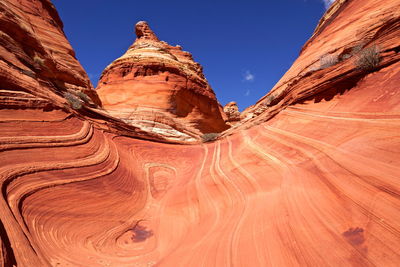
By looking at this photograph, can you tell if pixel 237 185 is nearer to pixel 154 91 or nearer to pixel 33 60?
pixel 33 60

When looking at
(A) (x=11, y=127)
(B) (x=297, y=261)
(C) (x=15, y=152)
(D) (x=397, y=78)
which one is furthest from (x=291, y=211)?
(A) (x=11, y=127)

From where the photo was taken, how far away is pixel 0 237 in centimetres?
247

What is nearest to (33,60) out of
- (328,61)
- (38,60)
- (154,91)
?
(38,60)

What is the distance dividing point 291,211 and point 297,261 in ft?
3.13

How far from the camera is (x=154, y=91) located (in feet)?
58.6

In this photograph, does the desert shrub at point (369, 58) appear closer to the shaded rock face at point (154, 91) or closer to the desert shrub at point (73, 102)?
the desert shrub at point (73, 102)

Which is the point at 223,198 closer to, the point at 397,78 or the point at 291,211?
the point at 291,211

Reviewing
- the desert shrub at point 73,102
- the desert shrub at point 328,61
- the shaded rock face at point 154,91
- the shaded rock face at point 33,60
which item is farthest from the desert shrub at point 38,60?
the desert shrub at point 328,61

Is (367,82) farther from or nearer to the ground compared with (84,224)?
farther from the ground

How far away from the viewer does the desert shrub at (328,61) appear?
6864 millimetres

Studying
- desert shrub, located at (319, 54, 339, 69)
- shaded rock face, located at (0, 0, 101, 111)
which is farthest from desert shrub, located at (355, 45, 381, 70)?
shaded rock face, located at (0, 0, 101, 111)

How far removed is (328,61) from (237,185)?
5017 mm

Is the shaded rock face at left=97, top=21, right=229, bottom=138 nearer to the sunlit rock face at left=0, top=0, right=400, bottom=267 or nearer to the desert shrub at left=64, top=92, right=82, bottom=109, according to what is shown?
the desert shrub at left=64, top=92, right=82, bottom=109

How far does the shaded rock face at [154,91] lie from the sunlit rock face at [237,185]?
8.83m
